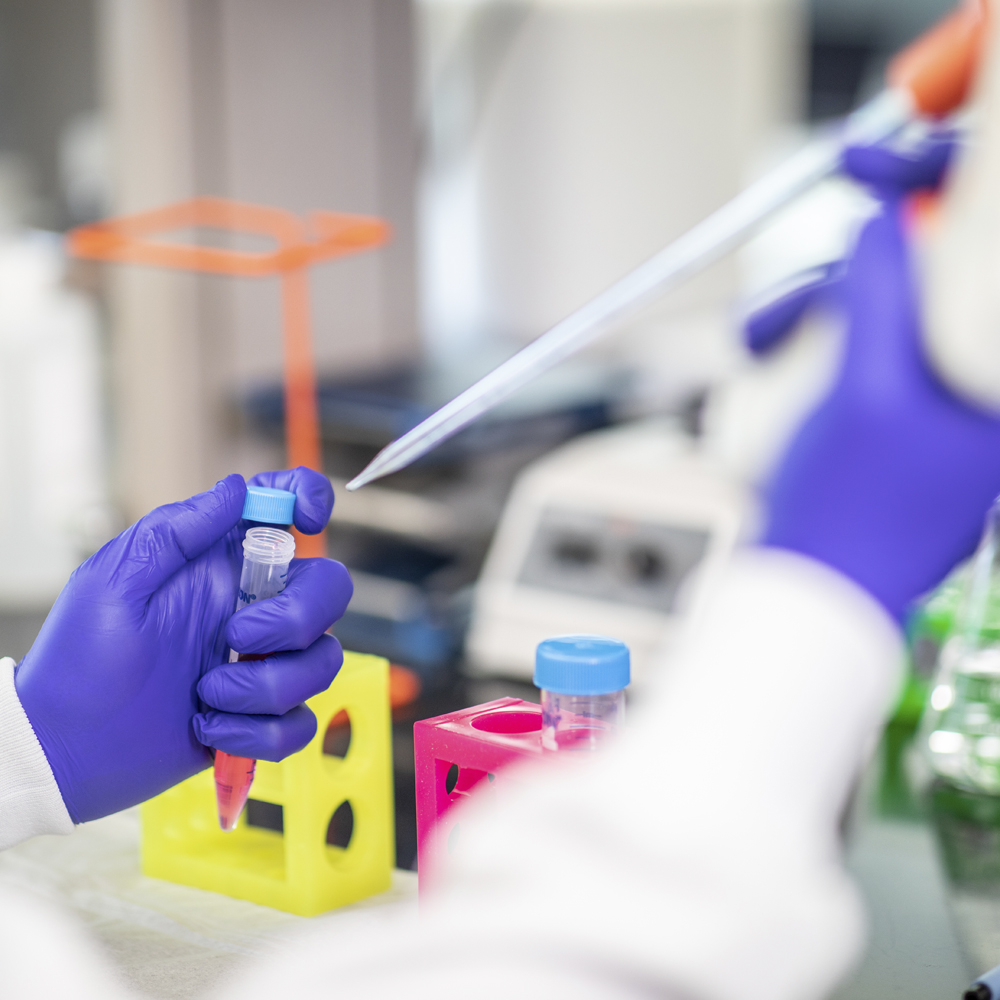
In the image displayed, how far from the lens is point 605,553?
1473 millimetres

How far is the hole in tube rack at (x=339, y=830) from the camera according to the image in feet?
2.94

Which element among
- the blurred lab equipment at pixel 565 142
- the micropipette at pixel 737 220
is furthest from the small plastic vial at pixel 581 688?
the blurred lab equipment at pixel 565 142

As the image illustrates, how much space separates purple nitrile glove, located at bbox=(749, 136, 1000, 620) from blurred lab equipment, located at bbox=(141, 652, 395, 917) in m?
0.50

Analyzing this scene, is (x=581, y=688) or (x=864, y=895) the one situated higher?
(x=581, y=688)

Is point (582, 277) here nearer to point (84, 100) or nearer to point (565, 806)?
point (84, 100)

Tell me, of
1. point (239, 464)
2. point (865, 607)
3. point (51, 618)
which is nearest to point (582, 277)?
point (239, 464)

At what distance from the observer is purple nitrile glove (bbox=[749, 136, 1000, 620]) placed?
386 mm

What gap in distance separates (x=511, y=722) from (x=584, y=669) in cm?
16

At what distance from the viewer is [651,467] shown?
5.05 feet

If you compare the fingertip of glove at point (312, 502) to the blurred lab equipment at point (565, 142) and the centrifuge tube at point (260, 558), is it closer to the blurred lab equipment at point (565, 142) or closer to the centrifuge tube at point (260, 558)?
A: the centrifuge tube at point (260, 558)

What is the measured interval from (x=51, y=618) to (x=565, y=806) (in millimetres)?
456

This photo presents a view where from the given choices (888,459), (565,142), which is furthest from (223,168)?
(888,459)

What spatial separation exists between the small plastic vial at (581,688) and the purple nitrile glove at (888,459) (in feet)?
0.86

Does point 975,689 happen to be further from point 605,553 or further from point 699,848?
point 699,848
